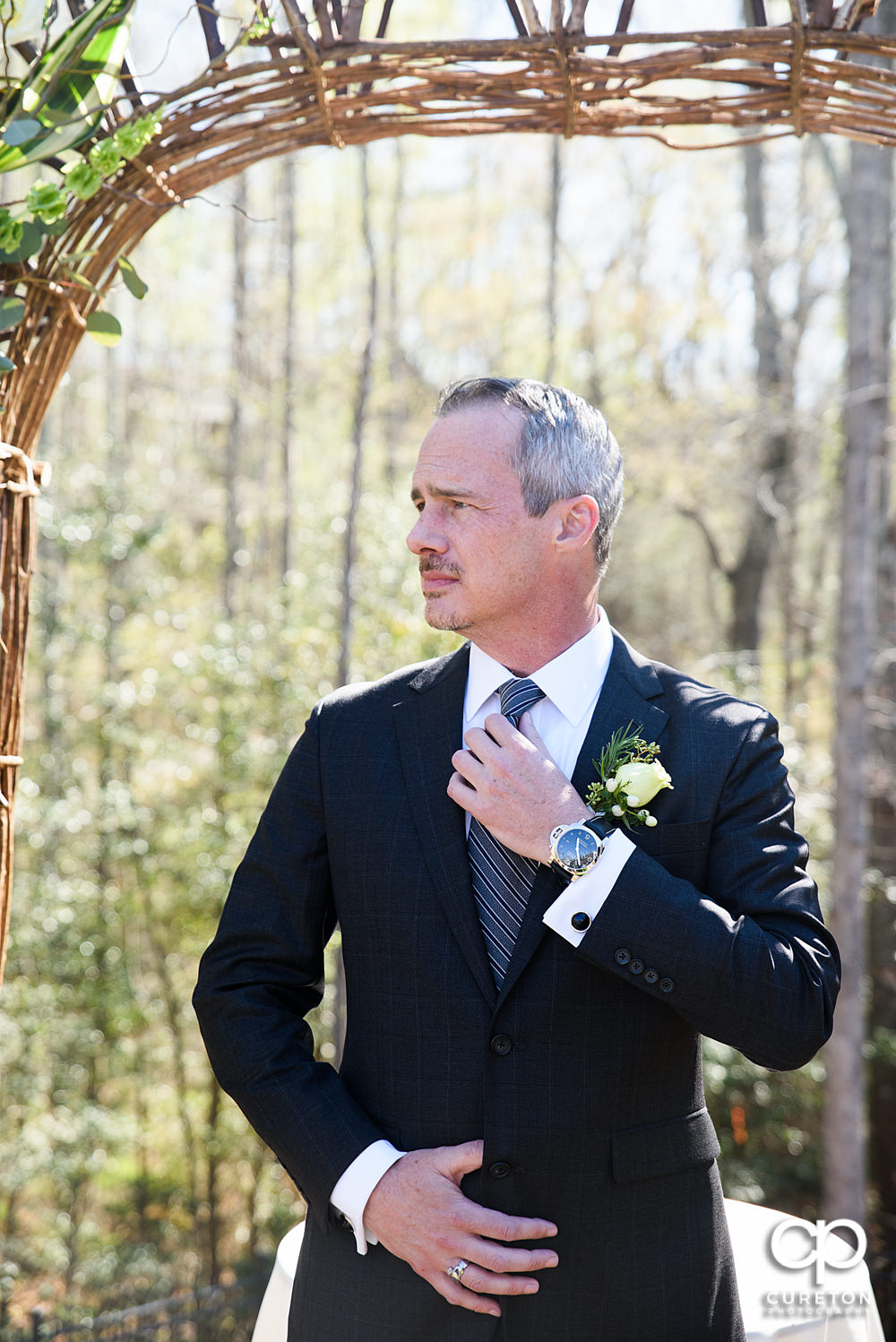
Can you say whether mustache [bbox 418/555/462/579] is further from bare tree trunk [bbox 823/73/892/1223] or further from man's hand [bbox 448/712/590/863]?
bare tree trunk [bbox 823/73/892/1223]

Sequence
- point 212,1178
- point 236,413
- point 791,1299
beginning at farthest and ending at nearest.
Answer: point 236,413
point 212,1178
point 791,1299

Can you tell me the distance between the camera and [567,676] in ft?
5.79

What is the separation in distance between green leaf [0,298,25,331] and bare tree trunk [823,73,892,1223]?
4.10 meters

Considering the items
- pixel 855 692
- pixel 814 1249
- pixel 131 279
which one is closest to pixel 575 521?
pixel 131 279

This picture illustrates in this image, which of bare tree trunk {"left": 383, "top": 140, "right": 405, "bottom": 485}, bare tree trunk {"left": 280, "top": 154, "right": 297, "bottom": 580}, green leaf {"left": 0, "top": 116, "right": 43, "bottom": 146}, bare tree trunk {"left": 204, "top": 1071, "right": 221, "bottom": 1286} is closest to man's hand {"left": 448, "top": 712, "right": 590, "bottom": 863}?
green leaf {"left": 0, "top": 116, "right": 43, "bottom": 146}

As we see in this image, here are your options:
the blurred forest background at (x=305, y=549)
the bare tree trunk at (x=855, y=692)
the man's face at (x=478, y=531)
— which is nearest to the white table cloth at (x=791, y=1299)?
the man's face at (x=478, y=531)

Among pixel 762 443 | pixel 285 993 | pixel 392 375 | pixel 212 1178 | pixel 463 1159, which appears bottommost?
pixel 212 1178

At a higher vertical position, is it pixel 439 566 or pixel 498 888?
pixel 439 566

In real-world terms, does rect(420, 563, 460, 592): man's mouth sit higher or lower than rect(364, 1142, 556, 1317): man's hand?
higher

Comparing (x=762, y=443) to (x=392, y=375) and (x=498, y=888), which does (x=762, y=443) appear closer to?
(x=392, y=375)

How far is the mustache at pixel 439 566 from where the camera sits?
172cm

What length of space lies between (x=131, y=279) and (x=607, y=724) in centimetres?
107

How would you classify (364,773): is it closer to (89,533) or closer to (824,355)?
(89,533)

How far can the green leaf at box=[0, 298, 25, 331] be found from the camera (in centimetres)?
172
